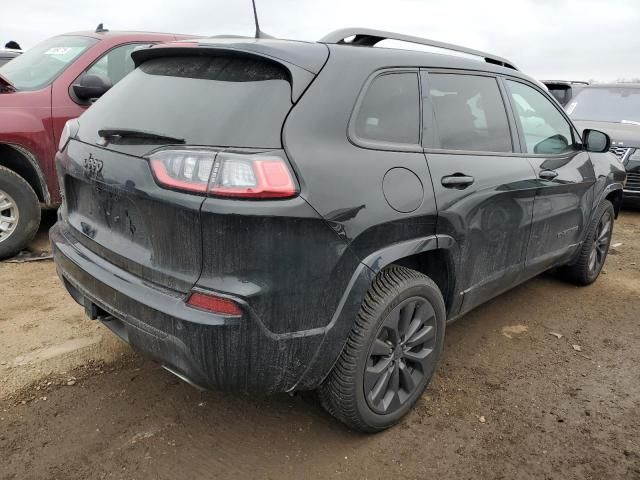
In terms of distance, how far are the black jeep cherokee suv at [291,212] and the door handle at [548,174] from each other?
A: 398mm

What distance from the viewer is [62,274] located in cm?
264

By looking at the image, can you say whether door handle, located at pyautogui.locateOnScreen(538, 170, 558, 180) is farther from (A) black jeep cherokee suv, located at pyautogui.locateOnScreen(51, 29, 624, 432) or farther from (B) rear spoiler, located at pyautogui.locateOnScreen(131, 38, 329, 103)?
(B) rear spoiler, located at pyautogui.locateOnScreen(131, 38, 329, 103)

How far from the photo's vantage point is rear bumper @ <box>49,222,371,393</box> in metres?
1.92

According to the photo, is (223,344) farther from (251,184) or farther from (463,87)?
(463,87)

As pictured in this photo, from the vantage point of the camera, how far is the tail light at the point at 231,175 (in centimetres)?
186

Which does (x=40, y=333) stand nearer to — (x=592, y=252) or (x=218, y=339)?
(x=218, y=339)

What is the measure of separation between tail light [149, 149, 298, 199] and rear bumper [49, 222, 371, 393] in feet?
1.27

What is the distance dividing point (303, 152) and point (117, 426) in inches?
62.4

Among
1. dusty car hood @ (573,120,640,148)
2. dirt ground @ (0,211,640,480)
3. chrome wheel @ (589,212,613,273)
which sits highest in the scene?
dusty car hood @ (573,120,640,148)

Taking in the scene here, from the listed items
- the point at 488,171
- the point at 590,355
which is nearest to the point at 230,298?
the point at 488,171

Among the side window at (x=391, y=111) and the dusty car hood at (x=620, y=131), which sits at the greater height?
the side window at (x=391, y=111)

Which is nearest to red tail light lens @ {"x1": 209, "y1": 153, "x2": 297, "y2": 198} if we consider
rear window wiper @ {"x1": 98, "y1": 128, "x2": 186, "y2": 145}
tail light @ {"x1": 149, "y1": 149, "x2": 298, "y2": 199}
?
tail light @ {"x1": 149, "y1": 149, "x2": 298, "y2": 199}

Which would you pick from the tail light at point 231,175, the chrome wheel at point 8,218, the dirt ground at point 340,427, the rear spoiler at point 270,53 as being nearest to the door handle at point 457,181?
the rear spoiler at point 270,53

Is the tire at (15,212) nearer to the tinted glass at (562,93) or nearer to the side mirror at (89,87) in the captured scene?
the side mirror at (89,87)
